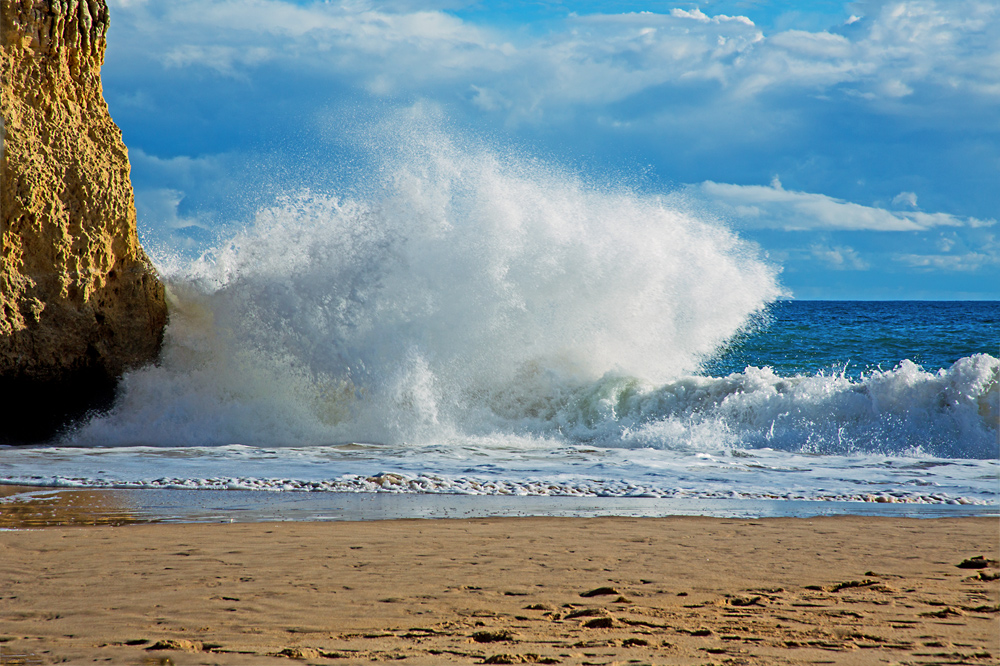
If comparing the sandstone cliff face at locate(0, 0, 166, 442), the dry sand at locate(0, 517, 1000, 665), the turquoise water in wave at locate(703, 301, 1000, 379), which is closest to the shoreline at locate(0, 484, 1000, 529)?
the dry sand at locate(0, 517, 1000, 665)

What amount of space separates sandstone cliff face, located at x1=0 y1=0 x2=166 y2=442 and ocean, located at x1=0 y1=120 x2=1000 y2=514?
47cm

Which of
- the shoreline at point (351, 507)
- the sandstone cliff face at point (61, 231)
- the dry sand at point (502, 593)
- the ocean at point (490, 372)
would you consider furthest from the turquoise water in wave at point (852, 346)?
the sandstone cliff face at point (61, 231)

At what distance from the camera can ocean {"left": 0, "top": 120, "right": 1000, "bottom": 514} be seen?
790cm

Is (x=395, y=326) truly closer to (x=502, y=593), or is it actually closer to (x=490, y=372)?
(x=490, y=372)

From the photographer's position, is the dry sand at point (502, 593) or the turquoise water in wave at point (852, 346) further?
the turquoise water in wave at point (852, 346)

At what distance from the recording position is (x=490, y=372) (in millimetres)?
9625

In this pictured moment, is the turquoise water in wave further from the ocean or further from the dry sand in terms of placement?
the dry sand

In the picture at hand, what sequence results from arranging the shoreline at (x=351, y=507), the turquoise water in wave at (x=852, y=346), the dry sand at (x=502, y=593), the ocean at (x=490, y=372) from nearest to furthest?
the dry sand at (x=502, y=593) < the shoreline at (x=351, y=507) < the ocean at (x=490, y=372) < the turquoise water in wave at (x=852, y=346)

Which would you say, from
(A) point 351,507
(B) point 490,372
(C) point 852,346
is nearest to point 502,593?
(A) point 351,507

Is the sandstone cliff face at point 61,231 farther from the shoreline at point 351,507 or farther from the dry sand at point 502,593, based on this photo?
the dry sand at point 502,593

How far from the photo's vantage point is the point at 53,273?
8516mm

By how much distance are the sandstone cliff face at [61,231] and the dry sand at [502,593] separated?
4931 millimetres

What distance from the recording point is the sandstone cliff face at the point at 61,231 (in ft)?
27.2

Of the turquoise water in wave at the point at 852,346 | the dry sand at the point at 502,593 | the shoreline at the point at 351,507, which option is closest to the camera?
the dry sand at the point at 502,593
